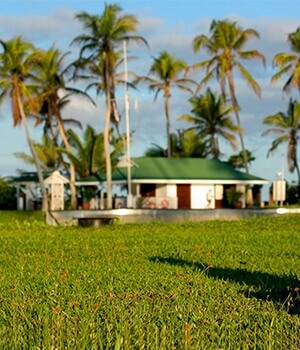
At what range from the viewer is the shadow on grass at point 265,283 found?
834 centimetres

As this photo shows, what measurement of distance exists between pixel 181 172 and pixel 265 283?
4104 cm

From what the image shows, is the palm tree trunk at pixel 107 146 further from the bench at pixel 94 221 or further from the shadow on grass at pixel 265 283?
the shadow on grass at pixel 265 283

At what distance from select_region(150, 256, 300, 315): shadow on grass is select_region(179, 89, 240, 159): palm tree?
46.8 m

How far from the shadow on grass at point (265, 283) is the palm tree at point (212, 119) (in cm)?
4684

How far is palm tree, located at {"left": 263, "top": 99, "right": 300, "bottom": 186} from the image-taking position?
6131 cm

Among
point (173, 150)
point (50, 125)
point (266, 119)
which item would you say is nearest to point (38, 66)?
point (50, 125)

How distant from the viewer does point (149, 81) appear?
60.9m

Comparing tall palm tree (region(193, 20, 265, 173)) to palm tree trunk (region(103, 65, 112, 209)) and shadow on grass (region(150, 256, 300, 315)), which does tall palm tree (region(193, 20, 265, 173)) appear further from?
shadow on grass (region(150, 256, 300, 315))

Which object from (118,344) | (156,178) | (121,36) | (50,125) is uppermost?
(121,36)

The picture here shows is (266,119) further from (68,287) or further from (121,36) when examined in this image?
(68,287)

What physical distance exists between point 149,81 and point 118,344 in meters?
55.8

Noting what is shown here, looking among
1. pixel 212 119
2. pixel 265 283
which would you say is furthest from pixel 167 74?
pixel 265 283

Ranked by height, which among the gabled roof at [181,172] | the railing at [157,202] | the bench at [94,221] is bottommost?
the bench at [94,221]

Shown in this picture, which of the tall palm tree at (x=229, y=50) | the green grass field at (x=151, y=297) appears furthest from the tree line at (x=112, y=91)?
the green grass field at (x=151, y=297)
